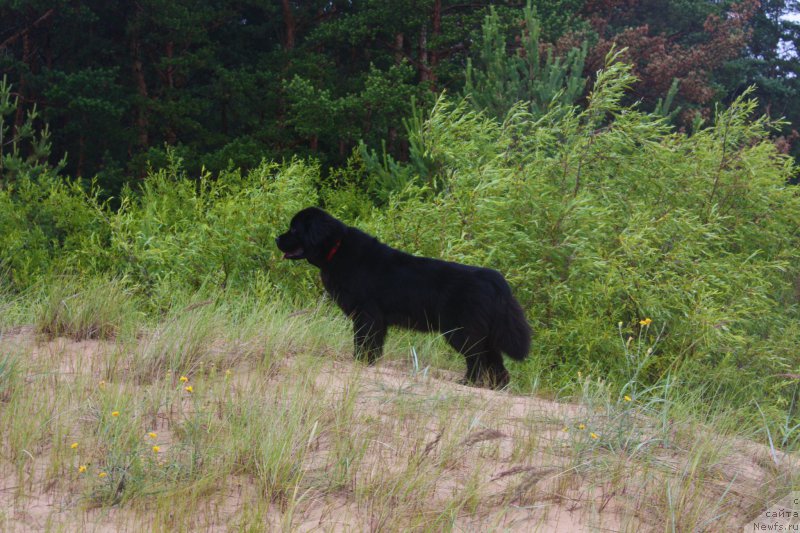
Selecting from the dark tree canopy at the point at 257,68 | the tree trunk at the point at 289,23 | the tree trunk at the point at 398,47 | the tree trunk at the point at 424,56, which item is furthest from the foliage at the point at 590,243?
the tree trunk at the point at 289,23

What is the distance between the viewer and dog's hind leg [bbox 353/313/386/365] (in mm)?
6258

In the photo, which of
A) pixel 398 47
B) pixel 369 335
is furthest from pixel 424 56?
pixel 369 335

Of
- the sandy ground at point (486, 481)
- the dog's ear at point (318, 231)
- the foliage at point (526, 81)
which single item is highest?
the foliage at point (526, 81)

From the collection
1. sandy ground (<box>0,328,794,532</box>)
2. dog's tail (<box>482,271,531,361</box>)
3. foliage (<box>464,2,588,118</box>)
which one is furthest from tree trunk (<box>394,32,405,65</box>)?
sandy ground (<box>0,328,794,532</box>)

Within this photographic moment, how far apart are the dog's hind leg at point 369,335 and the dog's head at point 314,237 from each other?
63 centimetres

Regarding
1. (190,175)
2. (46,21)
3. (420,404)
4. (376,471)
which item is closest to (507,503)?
(376,471)

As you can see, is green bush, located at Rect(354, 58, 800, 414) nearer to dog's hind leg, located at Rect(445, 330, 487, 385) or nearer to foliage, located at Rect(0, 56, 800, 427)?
foliage, located at Rect(0, 56, 800, 427)

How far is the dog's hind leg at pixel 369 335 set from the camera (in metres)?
6.26

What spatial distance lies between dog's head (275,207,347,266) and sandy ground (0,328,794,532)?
185cm

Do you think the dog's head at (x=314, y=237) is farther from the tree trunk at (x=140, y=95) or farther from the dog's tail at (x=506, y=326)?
the tree trunk at (x=140, y=95)

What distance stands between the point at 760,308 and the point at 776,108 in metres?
27.6

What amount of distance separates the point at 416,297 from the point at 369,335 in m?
0.48

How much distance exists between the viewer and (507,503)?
3684 mm

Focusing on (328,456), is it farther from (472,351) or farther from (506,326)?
(506,326)
